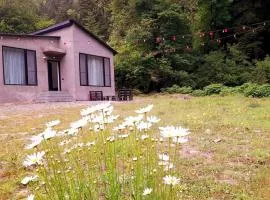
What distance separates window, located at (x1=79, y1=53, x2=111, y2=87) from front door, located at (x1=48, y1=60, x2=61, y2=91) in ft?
3.83

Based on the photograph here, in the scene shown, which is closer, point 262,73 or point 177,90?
point 177,90

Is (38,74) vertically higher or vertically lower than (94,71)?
lower

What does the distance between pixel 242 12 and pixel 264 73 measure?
6.48m

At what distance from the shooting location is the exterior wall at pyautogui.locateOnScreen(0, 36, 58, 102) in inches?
610

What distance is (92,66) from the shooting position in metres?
19.8

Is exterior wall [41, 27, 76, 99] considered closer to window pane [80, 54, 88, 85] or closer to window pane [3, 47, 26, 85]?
window pane [80, 54, 88, 85]

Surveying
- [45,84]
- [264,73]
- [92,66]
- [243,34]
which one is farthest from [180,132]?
[243,34]

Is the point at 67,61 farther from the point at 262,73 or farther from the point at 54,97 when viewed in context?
the point at 262,73

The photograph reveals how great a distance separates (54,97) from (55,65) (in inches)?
85.2

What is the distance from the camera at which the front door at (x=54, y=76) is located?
18.7 meters

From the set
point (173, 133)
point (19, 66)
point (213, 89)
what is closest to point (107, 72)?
point (19, 66)

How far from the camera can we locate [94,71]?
65.3ft

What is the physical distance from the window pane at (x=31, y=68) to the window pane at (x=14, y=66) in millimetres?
309

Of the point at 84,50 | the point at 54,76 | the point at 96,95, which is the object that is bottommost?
the point at 96,95
